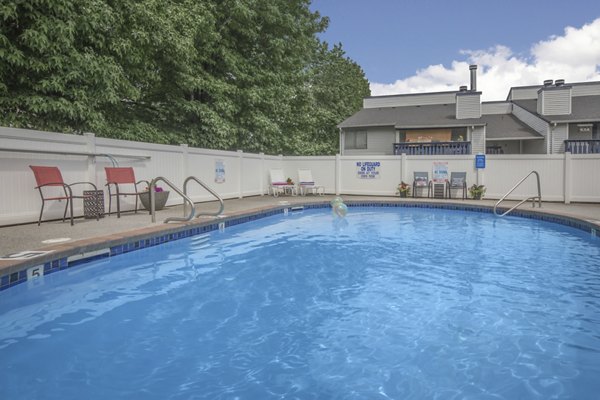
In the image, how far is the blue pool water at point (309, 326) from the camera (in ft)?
8.35

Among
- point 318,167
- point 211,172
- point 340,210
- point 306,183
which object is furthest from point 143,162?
point 318,167

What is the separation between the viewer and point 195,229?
7.50 metres

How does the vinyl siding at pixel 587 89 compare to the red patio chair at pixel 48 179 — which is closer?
Result: the red patio chair at pixel 48 179

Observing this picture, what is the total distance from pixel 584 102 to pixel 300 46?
14892 millimetres

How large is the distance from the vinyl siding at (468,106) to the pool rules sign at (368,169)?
799cm

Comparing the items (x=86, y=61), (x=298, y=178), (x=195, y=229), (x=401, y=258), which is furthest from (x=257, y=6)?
(x=401, y=258)

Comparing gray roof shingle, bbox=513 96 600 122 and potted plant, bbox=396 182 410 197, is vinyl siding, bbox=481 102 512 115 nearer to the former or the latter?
gray roof shingle, bbox=513 96 600 122

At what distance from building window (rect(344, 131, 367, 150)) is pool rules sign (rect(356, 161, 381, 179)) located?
723 cm

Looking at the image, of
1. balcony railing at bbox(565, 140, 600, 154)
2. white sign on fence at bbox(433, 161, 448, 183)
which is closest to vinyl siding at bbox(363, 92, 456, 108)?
balcony railing at bbox(565, 140, 600, 154)

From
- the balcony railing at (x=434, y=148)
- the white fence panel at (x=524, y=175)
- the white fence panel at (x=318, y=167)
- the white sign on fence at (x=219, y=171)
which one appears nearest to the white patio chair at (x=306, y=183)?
the white fence panel at (x=318, y=167)

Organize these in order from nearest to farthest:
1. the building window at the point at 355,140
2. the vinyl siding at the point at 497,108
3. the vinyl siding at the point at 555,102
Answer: the vinyl siding at the point at 555,102, the building window at the point at 355,140, the vinyl siding at the point at 497,108

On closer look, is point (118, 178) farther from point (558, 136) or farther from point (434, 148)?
point (558, 136)

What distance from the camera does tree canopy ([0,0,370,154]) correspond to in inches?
341

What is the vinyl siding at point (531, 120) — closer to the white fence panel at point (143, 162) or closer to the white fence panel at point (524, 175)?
the white fence panel at point (524, 175)
